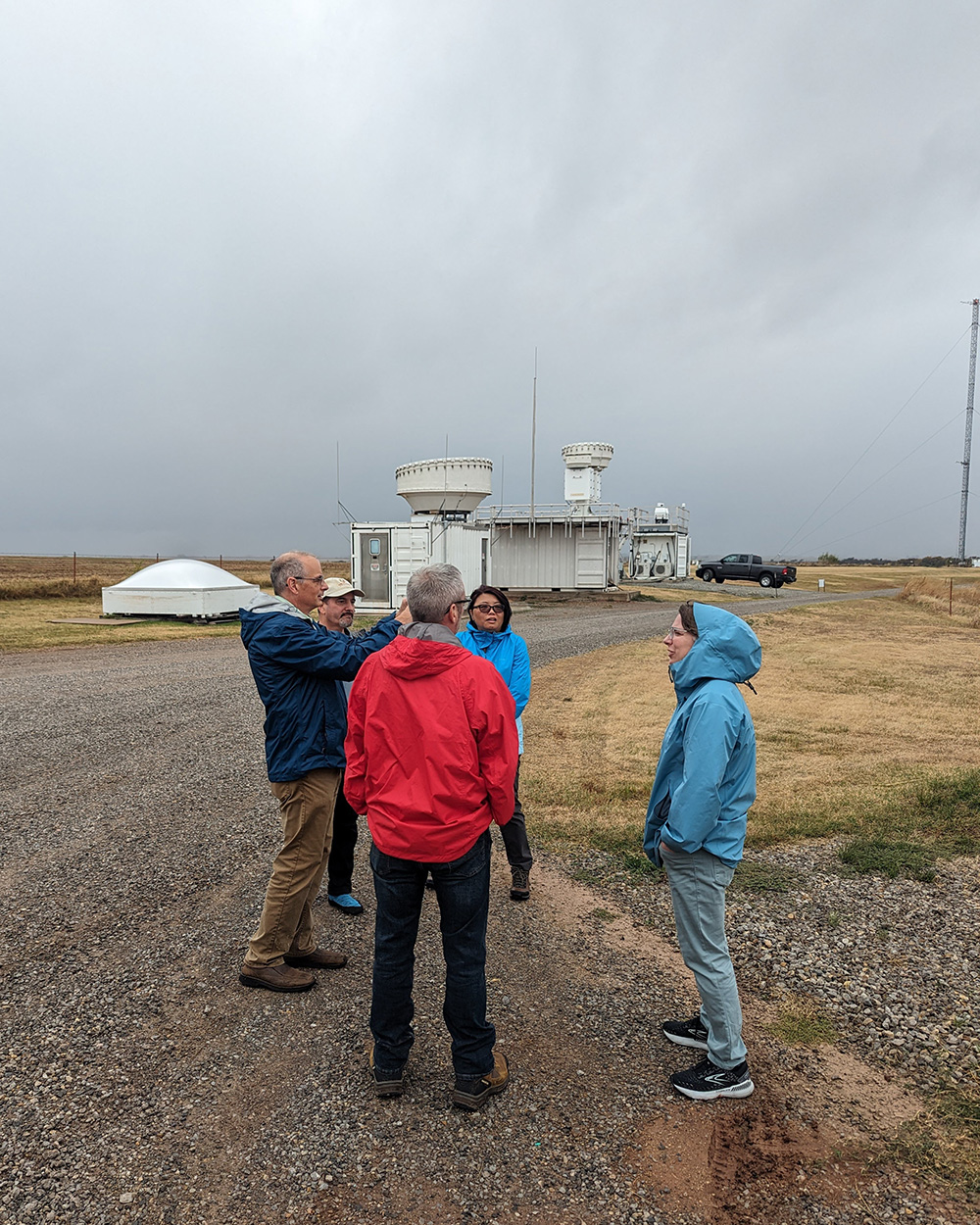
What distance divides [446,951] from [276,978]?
1334 mm

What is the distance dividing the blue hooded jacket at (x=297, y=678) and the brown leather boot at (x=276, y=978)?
1.03 meters

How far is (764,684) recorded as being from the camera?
41.7 feet

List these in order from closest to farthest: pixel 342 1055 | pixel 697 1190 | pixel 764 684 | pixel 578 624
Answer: pixel 697 1190, pixel 342 1055, pixel 764 684, pixel 578 624

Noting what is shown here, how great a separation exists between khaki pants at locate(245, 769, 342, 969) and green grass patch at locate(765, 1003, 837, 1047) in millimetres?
2379

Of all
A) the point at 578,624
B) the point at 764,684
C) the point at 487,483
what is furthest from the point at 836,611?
the point at 764,684

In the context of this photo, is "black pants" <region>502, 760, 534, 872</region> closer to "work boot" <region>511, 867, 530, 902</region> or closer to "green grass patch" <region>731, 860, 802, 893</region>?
"work boot" <region>511, 867, 530, 902</region>

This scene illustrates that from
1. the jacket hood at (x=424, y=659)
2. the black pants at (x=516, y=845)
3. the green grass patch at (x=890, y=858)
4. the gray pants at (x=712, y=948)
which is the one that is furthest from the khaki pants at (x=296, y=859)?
the green grass patch at (x=890, y=858)

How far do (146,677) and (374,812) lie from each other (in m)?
11.7

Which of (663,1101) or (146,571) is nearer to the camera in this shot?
(663,1101)

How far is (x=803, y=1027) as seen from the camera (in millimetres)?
3566

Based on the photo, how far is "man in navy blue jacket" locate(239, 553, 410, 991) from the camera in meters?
3.52

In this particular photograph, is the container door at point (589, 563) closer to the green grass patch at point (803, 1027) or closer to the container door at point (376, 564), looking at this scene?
the container door at point (376, 564)

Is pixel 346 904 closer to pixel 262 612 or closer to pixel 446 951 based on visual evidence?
pixel 446 951

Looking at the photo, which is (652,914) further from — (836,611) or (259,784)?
(836,611)
